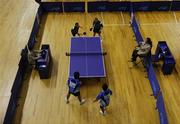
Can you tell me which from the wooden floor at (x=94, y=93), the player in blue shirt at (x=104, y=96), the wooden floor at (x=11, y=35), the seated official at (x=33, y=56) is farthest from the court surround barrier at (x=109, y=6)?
the player in blue shirt at (x=104, y=96)

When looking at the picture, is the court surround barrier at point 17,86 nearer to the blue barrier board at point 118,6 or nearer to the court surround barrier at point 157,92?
the court surround barrier at point 157,92

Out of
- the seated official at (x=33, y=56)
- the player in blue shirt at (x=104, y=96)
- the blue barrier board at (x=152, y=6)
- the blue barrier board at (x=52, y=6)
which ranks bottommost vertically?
the player in blue shirt at (x=104, y=96)

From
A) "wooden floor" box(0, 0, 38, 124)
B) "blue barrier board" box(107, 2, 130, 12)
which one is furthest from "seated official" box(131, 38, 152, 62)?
"wooden floor" box(0, 0, 38, 124)

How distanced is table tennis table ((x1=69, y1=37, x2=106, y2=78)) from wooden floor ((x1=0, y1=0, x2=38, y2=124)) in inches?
102

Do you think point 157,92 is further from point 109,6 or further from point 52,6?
point 52,6

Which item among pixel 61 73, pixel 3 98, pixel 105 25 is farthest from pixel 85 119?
pixel 105 25

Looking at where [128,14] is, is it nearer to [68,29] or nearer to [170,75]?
[68,29]

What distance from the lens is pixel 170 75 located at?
10211 millimetres

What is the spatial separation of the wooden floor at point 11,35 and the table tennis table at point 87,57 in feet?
8.49

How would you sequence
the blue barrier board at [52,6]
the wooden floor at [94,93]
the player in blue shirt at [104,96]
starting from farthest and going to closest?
the blue barrier board at [52,6] < the wooden floor at [94,93] < the player in blue shirt at [104,96]

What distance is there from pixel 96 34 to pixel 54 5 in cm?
363

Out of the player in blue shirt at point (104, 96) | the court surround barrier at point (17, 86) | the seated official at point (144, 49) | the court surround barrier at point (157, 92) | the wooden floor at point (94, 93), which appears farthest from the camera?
the seated official at point (144, 49)

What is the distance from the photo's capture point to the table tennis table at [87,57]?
9.63 meters

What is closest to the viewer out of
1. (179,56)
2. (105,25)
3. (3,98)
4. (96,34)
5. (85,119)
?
(85,119)
